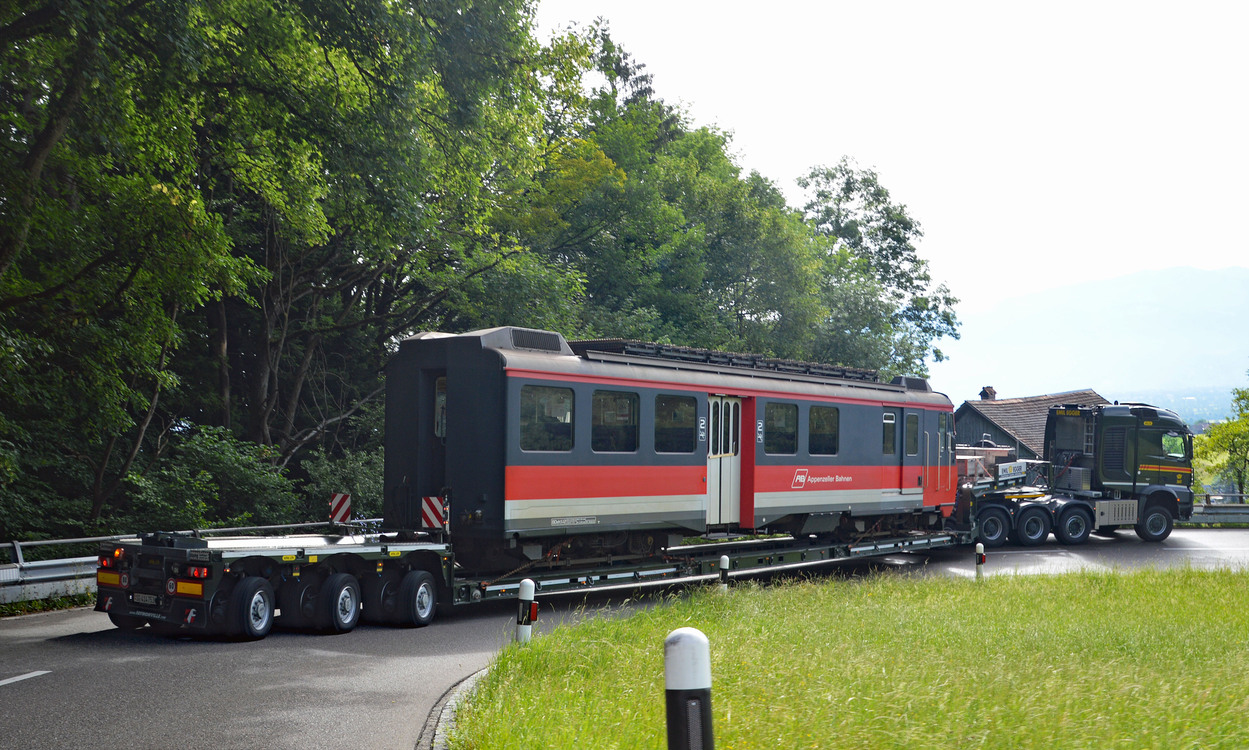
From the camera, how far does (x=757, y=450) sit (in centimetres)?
1662

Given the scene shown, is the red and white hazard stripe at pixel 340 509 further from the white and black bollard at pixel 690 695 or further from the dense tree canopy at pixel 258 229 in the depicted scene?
the white and black bollard at pixel 690 695

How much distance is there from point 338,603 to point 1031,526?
64.9 ft

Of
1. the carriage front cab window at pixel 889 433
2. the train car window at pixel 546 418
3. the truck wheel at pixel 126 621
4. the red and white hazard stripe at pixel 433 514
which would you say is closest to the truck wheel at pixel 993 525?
the carriage front cab window at pixel 889 433

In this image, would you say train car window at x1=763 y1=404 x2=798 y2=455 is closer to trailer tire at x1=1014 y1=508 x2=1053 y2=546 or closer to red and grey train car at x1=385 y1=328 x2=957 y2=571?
red and grey train car at x1=385 y1=328 x2=957 y2=571

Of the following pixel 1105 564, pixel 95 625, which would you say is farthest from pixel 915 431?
pixel 95 625

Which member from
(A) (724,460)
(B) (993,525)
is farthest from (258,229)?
(B) (993,525)

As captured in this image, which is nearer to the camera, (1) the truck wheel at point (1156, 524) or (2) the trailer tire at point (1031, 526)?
(2) the trailer tire at point (1031, 526)

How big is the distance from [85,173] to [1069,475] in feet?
78.8

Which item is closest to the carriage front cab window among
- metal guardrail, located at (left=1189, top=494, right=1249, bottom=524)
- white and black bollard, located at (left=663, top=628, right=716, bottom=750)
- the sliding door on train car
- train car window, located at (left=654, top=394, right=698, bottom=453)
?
the sliding door on train car

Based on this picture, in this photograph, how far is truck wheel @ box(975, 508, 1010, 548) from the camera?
25.2m

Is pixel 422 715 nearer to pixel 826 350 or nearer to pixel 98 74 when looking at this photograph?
pixel 98 74

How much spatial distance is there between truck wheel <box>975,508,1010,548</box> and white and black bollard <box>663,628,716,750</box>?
2364 cm

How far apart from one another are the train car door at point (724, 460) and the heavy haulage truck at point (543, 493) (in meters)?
0.03

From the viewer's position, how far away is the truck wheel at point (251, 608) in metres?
10.3
